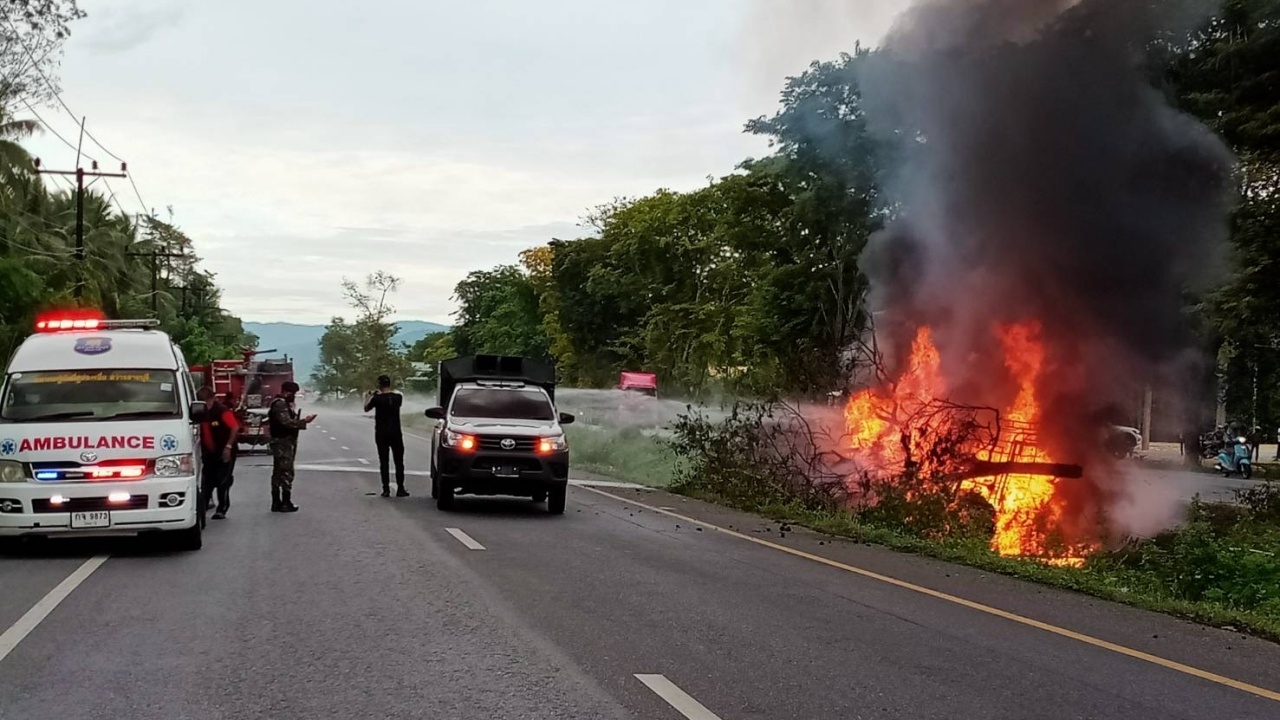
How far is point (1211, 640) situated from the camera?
844cm

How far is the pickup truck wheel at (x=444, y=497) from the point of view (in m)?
16.3

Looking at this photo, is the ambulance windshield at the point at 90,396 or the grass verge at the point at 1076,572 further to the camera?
the ambulance windshield at the point at 90,396

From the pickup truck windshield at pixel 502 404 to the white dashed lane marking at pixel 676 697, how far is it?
1046 cm

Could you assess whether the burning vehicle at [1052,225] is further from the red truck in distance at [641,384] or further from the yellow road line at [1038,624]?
the red truck in distance at [641,384]

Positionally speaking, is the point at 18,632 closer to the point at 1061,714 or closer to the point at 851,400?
the point at 1061,714

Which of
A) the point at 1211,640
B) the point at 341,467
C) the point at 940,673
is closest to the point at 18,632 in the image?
the point at 940,673

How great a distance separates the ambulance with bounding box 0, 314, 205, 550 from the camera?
10.9 m

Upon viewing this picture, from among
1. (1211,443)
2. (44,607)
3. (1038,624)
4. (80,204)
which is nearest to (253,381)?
(80,204)

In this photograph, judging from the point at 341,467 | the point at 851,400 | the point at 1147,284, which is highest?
the point at 1147,284

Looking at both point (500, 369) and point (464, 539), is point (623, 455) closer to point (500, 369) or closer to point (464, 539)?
point (500, 369)

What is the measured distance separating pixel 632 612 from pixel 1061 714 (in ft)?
11.5

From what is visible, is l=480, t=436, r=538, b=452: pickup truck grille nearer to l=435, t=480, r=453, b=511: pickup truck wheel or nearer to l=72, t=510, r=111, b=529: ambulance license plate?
l=435, t=480, r=453, b=511: pickup truck wheel

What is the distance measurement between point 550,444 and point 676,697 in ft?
33.0

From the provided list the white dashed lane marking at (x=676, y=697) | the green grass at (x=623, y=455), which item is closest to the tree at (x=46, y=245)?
the green grass at (x=623, y=455)
